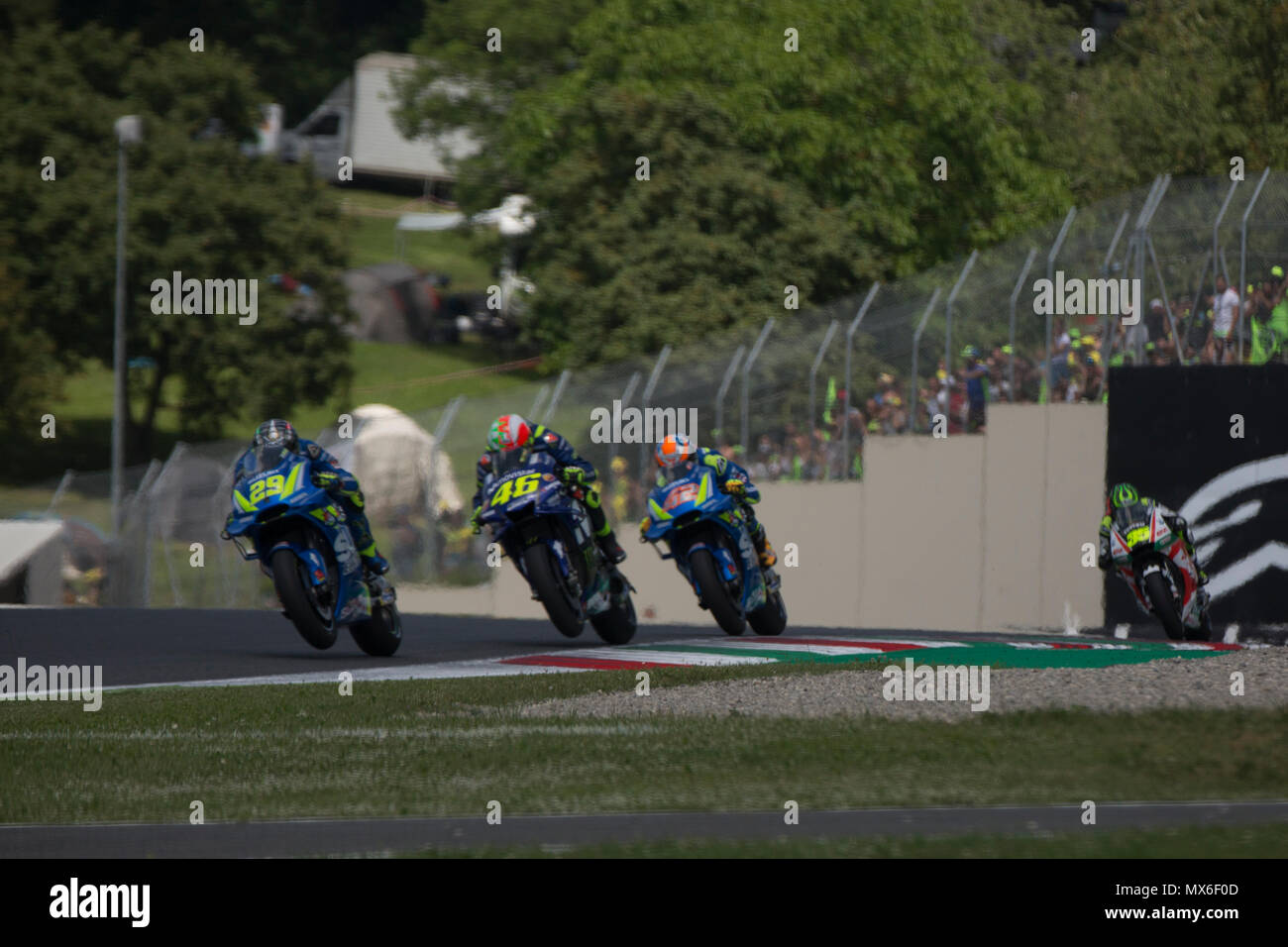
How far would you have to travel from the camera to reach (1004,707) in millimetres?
11477

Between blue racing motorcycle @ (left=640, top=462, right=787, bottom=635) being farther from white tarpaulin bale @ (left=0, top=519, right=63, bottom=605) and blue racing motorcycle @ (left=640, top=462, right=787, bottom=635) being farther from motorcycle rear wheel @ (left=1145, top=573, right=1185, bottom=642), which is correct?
white tarpaulin bale @ (left=0, top=519, right=63, bottom=605)

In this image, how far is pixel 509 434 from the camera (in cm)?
1520

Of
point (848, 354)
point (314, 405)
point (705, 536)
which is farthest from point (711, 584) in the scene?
point (314, 405)

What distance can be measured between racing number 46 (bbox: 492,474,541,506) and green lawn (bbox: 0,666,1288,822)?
9.49 feet

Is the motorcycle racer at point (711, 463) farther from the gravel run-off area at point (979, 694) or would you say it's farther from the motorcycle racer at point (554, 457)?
the gravel run-off area at point (979, 694)

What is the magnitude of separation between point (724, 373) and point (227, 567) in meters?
6.95

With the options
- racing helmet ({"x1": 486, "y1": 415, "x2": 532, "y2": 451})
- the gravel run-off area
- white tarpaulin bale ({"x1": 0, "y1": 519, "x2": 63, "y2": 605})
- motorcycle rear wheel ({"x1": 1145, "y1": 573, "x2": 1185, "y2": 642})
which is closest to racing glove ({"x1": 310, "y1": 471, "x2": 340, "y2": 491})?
racing helmet ({"x1": 486, "y1": 415, "x2": 532, "y2": 451})

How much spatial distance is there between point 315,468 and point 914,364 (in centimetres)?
1273

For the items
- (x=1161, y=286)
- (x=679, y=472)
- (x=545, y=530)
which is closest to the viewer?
(x=545, y=530)

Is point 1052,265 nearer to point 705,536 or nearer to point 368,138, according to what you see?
point 705,536

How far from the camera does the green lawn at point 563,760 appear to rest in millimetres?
8578

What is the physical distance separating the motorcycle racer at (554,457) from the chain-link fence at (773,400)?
9.09 metres
